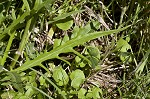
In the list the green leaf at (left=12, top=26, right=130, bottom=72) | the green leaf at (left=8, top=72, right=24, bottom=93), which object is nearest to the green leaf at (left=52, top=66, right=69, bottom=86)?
the green leaf at (left=12, top=26, right=130, bottom=72)

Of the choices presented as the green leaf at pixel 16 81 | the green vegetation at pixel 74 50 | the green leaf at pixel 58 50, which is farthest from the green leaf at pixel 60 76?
the green leaf at pixel 16 81

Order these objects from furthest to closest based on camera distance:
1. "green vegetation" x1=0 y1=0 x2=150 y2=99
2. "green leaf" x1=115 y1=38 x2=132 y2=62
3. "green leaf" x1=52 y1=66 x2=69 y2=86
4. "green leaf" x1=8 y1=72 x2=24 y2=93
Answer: "green leaf" x1=115 y1=38 x2=132 y2=62
"green leaf" x1=52 y1=66 x2=69 y2=86
"green vegetation" x1=0 y1=0 x2=150 y2=99
"green leaf" x1=8 y1=72 x2=24 y2=93

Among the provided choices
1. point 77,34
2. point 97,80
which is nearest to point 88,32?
point 77,34

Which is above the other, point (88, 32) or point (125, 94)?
point (88, 32)

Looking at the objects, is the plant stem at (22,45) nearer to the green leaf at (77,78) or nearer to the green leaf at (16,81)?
the green leaf at (16,81)

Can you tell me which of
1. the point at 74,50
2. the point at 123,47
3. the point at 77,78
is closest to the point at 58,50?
the point at 74,50

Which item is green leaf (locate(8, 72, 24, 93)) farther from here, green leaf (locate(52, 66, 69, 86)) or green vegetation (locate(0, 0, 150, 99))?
green leaf (locate(52, 66, 69, 86))

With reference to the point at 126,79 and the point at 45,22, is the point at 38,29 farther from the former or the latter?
the point at 126,79

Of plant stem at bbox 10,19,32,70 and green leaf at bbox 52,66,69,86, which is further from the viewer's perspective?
green leaf at bbox 52,66,69,86
